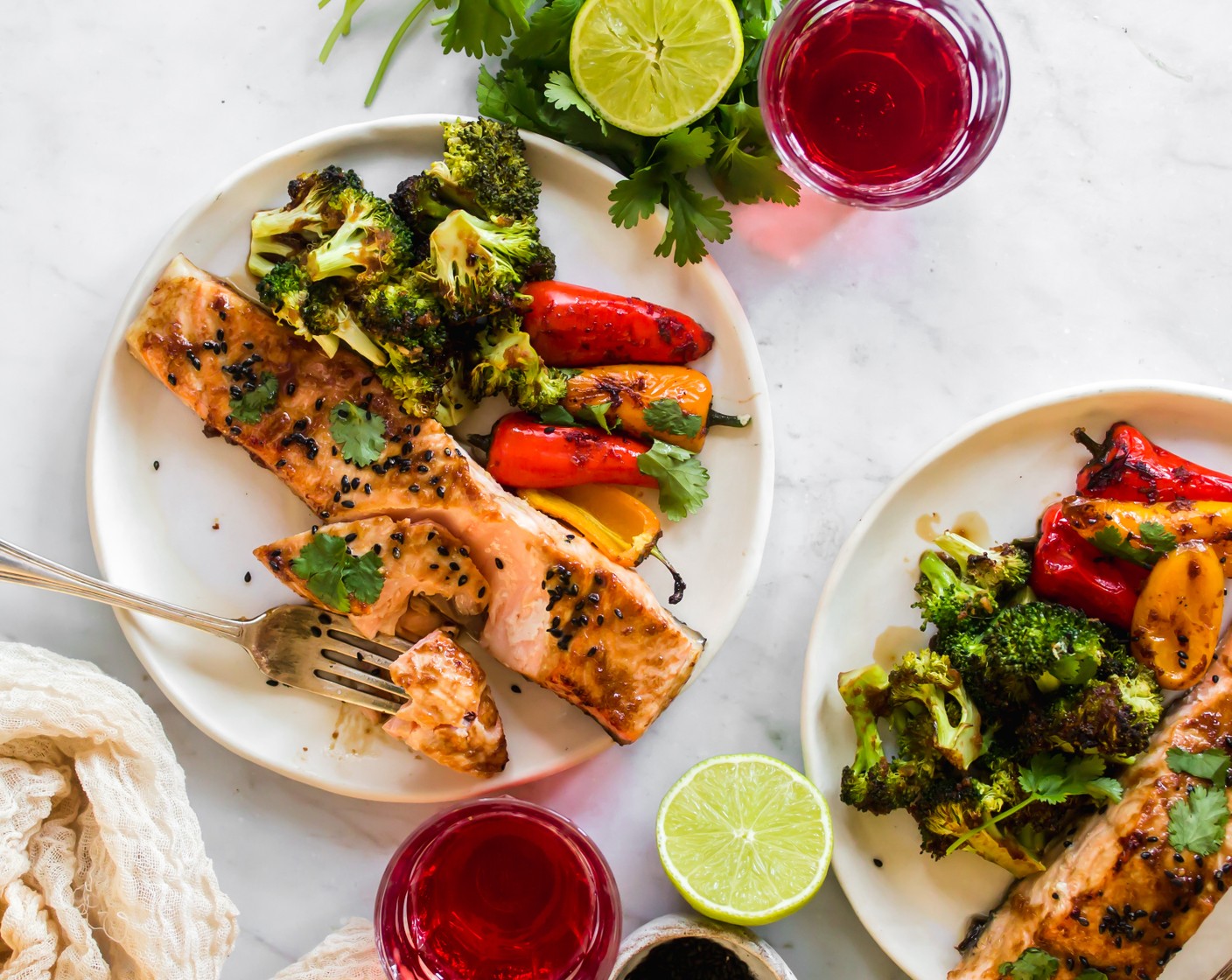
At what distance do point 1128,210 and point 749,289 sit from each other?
1.26 metres

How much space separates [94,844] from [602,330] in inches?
87.0

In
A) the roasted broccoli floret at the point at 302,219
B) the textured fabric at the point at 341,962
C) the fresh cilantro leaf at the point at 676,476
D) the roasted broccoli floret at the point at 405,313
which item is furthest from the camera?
the textured fabric at the point at 341,962

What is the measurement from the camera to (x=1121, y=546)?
112 inches

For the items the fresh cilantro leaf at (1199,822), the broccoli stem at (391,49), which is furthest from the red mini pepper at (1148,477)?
the broccoli stem at (391,49)

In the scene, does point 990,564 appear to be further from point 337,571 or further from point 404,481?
point 337,571

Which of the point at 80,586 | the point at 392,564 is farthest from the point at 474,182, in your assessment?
the point at 80,586

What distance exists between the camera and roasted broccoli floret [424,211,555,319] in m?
2.80

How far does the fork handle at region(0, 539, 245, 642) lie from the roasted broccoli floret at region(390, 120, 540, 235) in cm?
134

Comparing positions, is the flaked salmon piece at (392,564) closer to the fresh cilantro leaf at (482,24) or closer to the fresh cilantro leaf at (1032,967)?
the fresh cilantro leaf at (482,24)

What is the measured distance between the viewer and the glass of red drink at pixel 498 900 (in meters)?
2.97

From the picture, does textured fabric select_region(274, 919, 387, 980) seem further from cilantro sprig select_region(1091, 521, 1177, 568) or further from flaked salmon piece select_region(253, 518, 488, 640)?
cilantro sprig select_region(1091, 521, 1177, 568)

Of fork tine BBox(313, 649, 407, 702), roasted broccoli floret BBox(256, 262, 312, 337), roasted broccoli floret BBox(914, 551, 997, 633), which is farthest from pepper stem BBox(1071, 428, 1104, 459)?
roasted broccoli floret BBox(256, 262, 312, 337)

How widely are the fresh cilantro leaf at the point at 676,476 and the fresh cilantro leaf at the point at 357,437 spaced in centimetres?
77

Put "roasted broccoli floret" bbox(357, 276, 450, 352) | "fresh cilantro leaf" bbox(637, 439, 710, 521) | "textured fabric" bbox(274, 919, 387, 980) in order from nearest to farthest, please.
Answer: "roasted broccoli floret" bbox(357, 276, 450, 352) → "fresh cilantro leaf" bbox(637, 439, 710, 521) → "textured fabric" bbox(274, 919, 387, 980)
